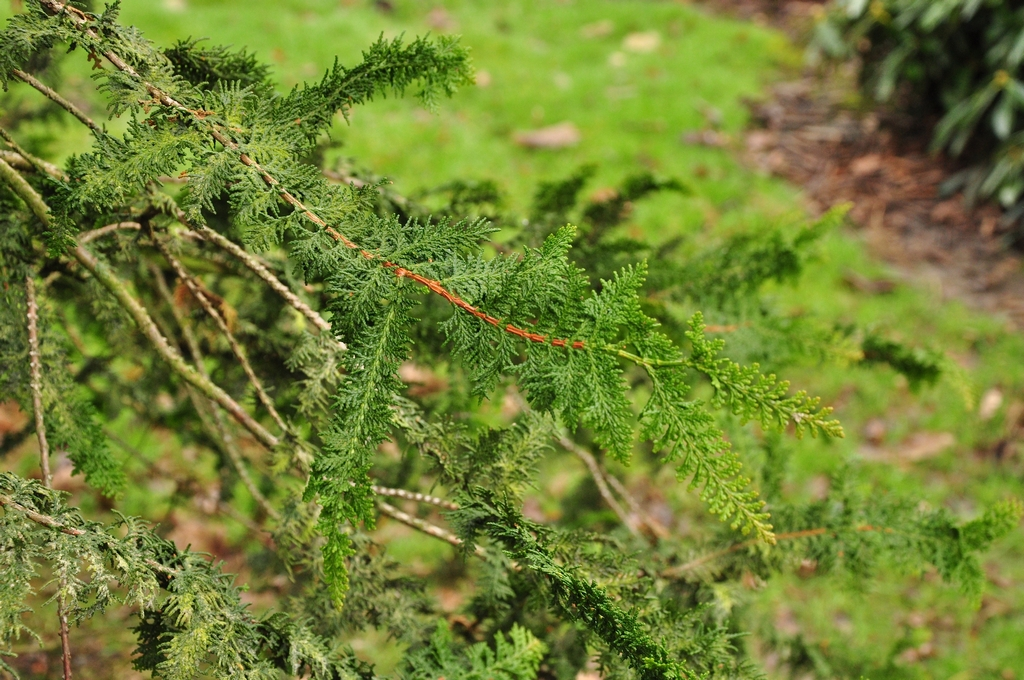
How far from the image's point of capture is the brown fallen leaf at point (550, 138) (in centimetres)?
553

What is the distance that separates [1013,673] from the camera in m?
3.03

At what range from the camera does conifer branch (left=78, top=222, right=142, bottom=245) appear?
131cm

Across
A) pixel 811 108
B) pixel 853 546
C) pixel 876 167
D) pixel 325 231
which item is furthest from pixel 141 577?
pixel 811 108

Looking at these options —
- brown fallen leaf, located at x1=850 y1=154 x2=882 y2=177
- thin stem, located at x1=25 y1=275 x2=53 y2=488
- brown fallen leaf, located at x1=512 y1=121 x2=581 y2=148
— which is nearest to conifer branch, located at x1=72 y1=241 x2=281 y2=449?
thin stem, located at x1=25 y1=275 x2=53 y2=488

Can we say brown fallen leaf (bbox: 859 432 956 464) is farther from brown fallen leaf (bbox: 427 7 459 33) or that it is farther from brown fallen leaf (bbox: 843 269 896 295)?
brown fallen leaf (bbox: 427 7 459 33)

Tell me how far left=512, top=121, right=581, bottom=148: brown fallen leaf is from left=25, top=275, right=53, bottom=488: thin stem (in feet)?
15.0

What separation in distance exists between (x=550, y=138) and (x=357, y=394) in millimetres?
4945

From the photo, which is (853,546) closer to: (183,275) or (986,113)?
(183,275)

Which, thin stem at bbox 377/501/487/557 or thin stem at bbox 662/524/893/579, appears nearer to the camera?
thin stem at bbox 377/501/487/557

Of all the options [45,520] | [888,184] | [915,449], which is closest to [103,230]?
[45,520]

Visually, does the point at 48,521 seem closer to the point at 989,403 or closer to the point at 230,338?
the point at 230,338

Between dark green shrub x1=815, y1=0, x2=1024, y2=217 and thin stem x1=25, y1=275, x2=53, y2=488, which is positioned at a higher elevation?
dark green shrub x1=815, y1=0, x2=1024, y2=217

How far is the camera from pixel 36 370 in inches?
49.4

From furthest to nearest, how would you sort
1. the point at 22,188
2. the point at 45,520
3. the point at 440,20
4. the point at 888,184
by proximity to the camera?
1. the point at 440,20
2. the point at 888,184
3. the point at 22,188
4. the point at 45,520
